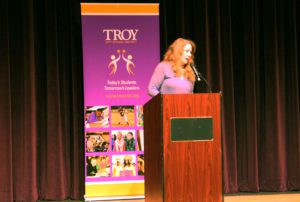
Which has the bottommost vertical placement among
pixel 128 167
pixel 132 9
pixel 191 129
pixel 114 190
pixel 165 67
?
pixel 114 190

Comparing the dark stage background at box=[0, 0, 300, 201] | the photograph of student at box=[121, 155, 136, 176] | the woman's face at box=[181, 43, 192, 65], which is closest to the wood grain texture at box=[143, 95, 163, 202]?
the woman's face at box=[181, 43, 192, 65]

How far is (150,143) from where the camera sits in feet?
10.1

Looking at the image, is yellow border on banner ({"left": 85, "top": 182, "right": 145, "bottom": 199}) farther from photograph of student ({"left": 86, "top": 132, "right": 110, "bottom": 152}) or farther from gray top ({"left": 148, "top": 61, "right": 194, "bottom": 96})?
gray top ({"left": 148, "top": 61, "right": 194, "bottom": 96})

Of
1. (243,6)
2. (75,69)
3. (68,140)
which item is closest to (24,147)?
(68,140)

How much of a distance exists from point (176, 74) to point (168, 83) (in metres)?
0.10

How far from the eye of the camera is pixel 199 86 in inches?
202

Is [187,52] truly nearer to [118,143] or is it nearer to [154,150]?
[154,150]

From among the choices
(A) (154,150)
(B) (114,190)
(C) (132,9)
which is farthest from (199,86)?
(A) (154,150)

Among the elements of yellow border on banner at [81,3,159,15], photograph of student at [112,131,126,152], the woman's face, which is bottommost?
photograph of student at [112,131,126,152]

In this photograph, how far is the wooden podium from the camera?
102 inches

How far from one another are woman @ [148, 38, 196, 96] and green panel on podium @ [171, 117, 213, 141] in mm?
552

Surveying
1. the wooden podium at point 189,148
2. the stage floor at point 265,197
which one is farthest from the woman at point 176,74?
the stage floor at point 265,197

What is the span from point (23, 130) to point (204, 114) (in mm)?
2872

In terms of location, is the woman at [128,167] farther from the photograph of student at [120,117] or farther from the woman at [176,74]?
the woman at [176,74]
